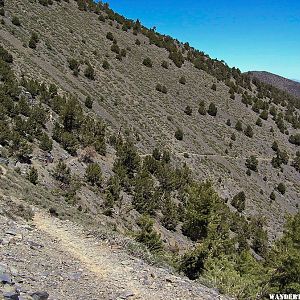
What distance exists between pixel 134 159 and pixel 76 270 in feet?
66.6

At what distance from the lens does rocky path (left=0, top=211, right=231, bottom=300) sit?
30.0 ft

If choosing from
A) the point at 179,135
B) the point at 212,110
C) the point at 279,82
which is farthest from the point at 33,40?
the point at 279,82

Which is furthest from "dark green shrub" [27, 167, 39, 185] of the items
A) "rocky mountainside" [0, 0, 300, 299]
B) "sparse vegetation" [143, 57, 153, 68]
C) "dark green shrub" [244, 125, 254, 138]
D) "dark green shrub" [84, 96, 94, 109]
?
"sparse vegetation" [143, 57, 153, 68]

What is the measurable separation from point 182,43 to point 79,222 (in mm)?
60671

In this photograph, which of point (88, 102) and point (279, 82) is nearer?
point (88, 102)

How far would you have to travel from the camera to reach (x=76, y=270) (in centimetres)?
1060

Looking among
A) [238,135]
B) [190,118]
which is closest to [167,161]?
[190,118]

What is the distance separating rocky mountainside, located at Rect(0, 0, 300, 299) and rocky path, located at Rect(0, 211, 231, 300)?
59 mm

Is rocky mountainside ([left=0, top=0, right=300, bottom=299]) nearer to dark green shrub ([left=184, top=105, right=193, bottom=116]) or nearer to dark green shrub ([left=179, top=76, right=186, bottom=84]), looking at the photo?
dark green shrub ([left=184, top=105, right=193, bottom=116])

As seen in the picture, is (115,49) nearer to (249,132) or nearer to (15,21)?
(15,21)

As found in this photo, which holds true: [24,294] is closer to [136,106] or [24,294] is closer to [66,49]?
[136,106]

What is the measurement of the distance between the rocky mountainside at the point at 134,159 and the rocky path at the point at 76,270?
0.06m

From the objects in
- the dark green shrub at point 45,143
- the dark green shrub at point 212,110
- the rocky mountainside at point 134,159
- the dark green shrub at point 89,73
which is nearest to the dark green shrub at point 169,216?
the rocky mountainside at point 134,159

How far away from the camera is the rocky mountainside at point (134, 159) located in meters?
12.6
